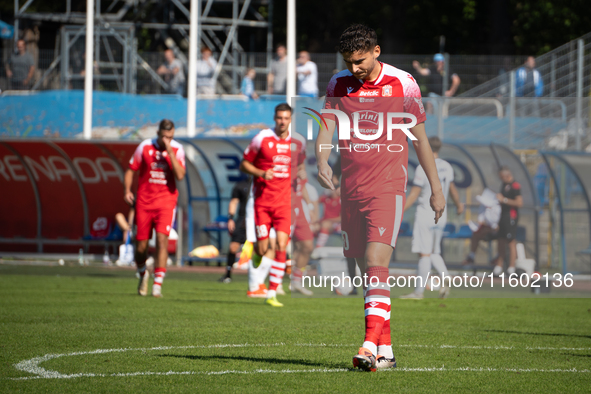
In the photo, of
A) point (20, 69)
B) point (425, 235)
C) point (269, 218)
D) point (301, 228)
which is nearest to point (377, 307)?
point (301, 228)

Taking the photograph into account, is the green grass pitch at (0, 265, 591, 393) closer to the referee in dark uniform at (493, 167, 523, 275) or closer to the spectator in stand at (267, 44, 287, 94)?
the referee in dark uniform at (493, 167, 523, 275)

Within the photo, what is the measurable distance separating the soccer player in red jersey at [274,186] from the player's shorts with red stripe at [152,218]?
4.09 ft

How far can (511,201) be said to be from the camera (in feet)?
47.0

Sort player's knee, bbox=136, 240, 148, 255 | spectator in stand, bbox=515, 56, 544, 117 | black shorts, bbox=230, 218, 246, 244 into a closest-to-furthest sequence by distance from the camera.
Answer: player's knee, bbox=136, 240, 148, 255, black shorts, bbox=230, 218, 246, 244, spectator in stand, bbox=515, 56, 544, 117

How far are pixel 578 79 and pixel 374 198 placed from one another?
15689 millimetres

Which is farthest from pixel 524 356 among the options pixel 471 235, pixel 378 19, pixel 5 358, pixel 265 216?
pixel 378 19

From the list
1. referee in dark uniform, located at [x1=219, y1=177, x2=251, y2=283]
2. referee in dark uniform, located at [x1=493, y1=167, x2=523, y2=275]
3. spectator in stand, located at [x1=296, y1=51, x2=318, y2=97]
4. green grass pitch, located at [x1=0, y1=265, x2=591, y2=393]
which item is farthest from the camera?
spectator in stand, located at [x1=296, y1=51, x2=318, y2=97]

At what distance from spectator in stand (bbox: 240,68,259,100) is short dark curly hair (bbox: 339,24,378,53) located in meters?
17.7

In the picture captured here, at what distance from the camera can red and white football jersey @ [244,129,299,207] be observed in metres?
10.7

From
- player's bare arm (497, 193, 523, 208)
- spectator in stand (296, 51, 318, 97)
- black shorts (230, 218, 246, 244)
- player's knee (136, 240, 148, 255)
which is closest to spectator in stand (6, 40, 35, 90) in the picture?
spectator in stand (296, 51, 318, 97)

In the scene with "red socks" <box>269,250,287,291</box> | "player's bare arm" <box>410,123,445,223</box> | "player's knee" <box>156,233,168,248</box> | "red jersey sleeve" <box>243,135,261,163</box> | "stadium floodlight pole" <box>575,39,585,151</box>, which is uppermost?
"stadium floodlight pole" <box>575,39,585,151</box>

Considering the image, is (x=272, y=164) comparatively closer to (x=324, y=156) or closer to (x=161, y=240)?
(x=161, y=240)

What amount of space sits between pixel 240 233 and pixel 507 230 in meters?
4.63

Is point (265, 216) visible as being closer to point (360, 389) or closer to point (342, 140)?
point (342, 140)
